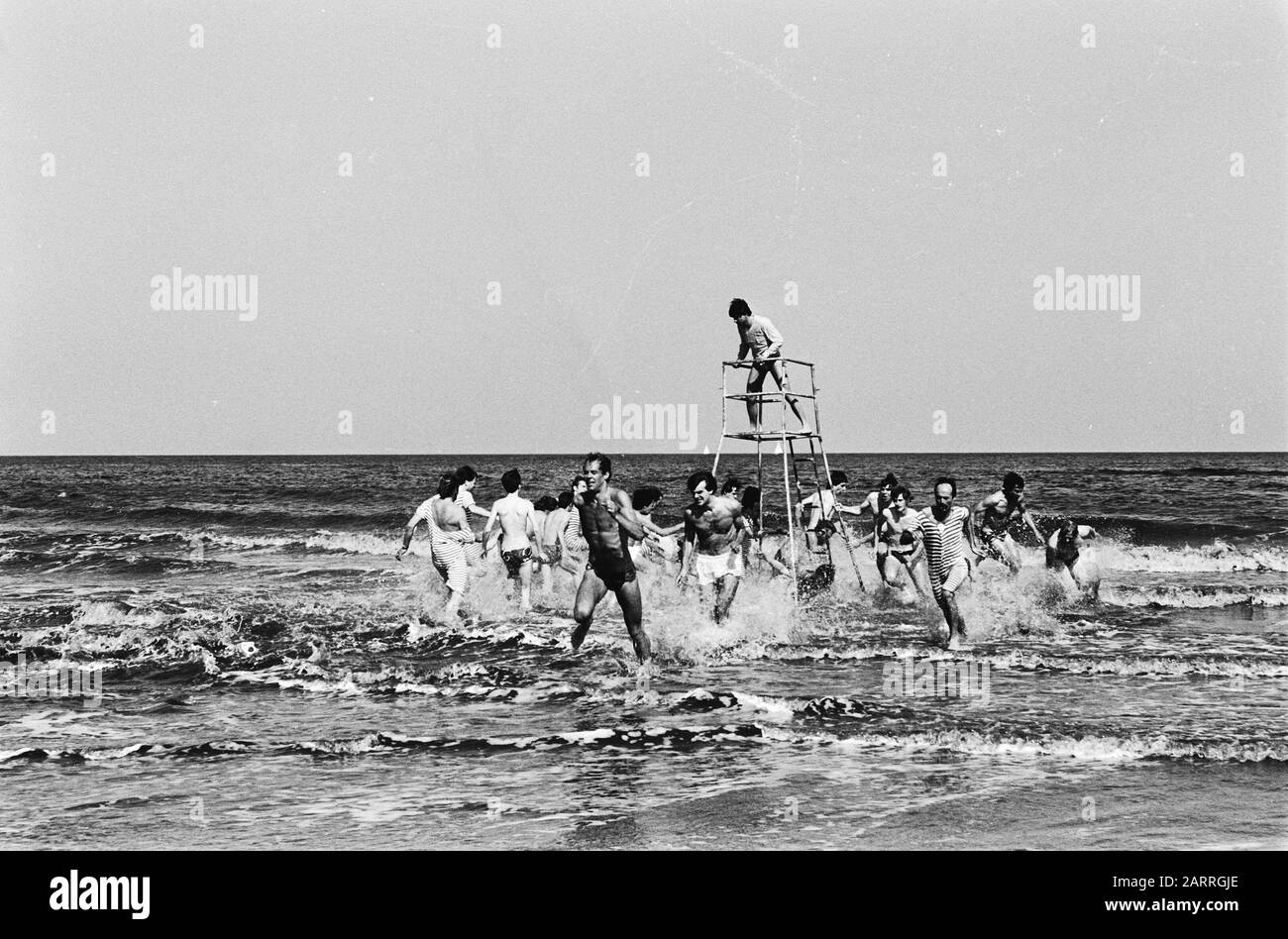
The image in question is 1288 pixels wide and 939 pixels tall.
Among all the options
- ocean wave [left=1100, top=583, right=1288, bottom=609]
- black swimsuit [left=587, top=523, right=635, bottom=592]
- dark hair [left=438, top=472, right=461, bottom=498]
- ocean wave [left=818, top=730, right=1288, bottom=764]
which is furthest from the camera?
ocean wave [left=1100, top=583, right=1288, bottom=609]

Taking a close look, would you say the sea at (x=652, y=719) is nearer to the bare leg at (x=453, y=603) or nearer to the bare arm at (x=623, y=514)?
the bare leg at (x=453, y=603)

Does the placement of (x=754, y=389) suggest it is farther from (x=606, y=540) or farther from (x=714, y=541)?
(x=606, y=540)

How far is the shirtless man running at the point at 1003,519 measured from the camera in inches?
515

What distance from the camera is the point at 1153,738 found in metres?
7.59

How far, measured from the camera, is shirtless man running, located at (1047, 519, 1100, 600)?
14672mm

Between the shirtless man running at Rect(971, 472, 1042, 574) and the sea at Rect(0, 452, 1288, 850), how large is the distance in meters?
0.82

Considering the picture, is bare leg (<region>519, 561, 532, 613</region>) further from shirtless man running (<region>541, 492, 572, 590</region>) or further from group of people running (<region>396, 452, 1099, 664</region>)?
shirtless man running (<region>541, 492, 572, 590</region>)

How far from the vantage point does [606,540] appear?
914 centimetres

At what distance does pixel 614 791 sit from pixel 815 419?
8149 mm

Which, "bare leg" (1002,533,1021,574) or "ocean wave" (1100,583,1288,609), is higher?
"bare leg" (1002,533,1021,574)

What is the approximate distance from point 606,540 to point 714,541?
256cm
